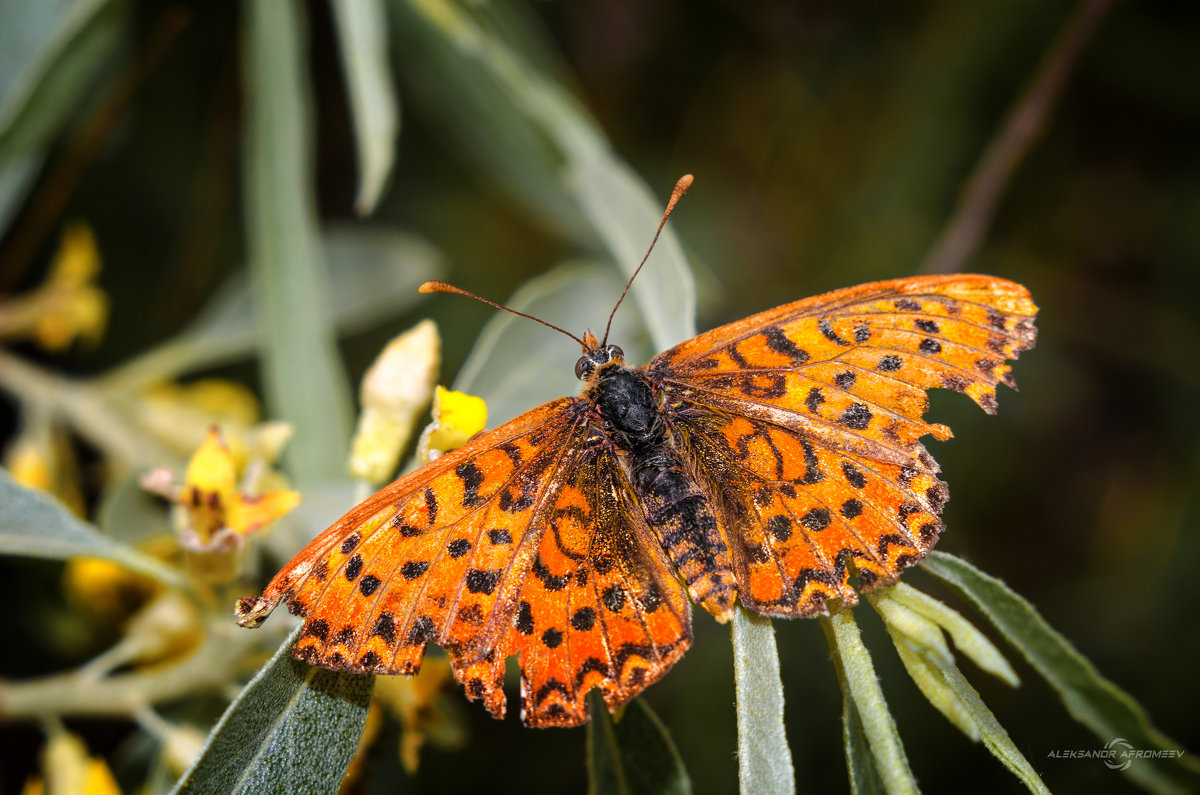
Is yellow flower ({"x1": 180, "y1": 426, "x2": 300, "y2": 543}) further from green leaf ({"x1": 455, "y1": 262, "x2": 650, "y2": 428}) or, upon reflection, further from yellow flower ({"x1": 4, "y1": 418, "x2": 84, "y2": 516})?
yellow flower ({"x1": 4, "y1": 418, "x2": 84, "y2": 516})

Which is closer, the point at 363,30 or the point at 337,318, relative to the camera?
the point at 363,30

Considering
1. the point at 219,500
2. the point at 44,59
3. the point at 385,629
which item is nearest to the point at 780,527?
the point at 385,629

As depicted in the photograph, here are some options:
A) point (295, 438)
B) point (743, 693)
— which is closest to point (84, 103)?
point (295, 438)

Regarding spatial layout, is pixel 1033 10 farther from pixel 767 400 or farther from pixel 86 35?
pixel 86 35

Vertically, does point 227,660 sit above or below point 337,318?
below

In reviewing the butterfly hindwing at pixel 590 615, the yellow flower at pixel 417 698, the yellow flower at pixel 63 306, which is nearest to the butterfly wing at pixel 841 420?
the butterfly hindwing at pixel 590 615

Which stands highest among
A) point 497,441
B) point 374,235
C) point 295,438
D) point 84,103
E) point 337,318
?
point 84,103
